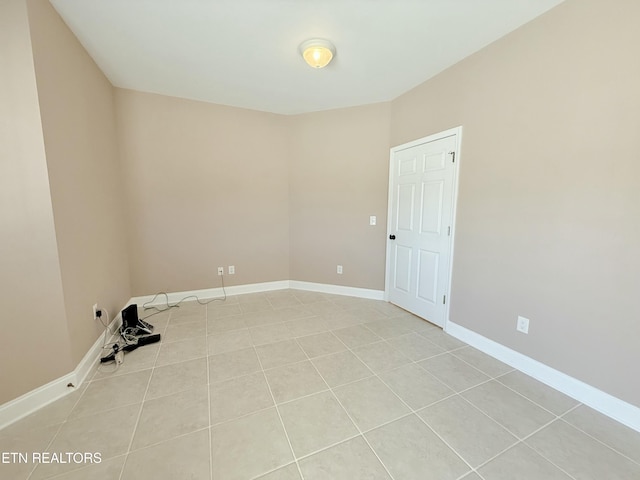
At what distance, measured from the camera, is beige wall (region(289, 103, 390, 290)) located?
11.3ft

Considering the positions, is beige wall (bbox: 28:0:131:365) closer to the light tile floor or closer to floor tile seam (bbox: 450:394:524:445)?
the light tile floor

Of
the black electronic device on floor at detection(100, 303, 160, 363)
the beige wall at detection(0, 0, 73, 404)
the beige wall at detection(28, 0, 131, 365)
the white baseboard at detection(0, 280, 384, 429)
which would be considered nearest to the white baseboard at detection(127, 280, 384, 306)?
the white baseboard at detection(0, 280, 384, 429)

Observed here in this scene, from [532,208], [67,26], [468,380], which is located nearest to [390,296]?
[468,380]

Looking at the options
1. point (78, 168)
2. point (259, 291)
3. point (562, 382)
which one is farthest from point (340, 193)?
point (562, 382)

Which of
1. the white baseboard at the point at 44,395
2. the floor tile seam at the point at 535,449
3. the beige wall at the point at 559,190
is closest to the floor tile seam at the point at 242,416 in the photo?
the white baseboard at the point at 44,395

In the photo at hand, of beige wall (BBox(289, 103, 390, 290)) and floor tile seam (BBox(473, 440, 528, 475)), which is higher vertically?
beige wall (BBox(289, 103, 390, 290))

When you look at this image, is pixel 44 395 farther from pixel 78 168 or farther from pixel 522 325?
pixel 522 325

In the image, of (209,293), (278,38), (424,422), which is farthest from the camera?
(209,293)

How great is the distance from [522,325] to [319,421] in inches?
68.4

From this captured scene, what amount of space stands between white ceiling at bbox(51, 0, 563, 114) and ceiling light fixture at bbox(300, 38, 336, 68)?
0.17 feet

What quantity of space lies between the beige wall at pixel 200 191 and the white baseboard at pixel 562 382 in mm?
2745

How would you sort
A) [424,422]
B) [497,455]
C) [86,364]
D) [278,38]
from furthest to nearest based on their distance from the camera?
[278,38], [86,364], [424,422], [497,455]

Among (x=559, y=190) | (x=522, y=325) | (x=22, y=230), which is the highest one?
(x=559, y=190)

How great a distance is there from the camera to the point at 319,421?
1.51 meters
